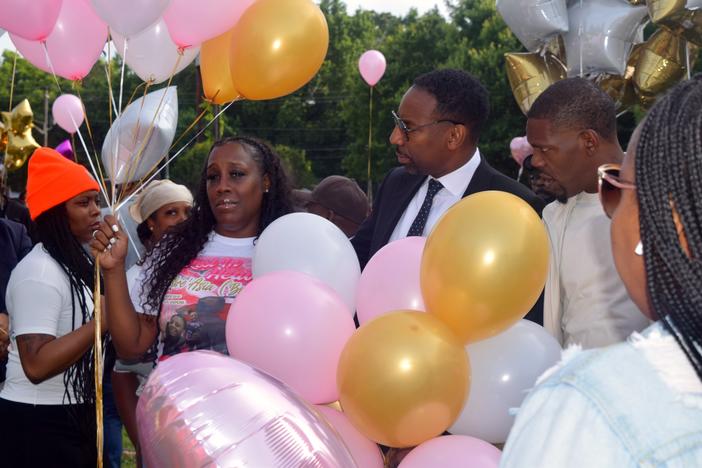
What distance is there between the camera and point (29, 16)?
3.37 meters

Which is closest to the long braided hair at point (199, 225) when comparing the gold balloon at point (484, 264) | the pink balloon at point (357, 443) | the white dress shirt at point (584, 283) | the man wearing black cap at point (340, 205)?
the pink balloon at point (357, 443)

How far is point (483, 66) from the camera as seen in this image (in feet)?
87.3

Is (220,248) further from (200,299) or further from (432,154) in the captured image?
(432,154)

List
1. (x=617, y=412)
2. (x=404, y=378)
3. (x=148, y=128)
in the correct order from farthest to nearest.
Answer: (x=148, y=128)
(x=404, y=378)
(x=617, y=412)

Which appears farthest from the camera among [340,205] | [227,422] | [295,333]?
[340,205]

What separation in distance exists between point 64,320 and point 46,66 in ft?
4.73

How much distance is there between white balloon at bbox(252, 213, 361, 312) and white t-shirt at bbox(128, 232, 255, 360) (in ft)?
0.89

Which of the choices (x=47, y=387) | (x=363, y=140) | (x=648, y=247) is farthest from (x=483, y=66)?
(x=648, y=247)

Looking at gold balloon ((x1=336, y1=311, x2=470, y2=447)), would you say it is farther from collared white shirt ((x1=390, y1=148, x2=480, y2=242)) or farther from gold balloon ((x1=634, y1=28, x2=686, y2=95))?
gold balloon ((x1=634, y1=28, x2=686, y2=95))

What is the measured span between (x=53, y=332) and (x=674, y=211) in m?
2.63

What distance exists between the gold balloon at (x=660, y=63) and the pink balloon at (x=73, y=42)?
325 cm

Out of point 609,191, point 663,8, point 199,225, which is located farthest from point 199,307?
point 663,8

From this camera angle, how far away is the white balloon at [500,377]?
7.58 feet

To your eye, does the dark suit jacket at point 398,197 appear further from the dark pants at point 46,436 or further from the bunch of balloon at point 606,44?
the bunch of balloon at point 606,44
